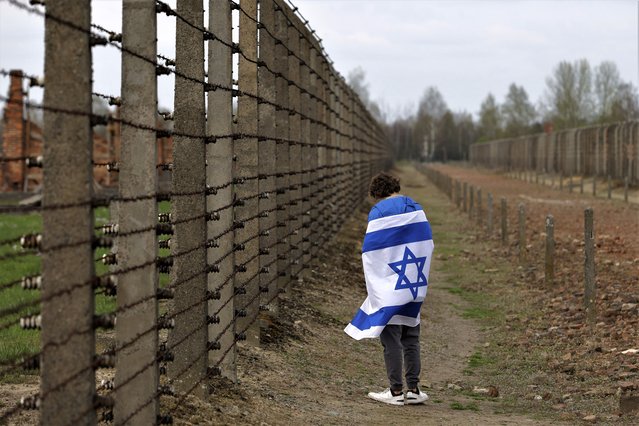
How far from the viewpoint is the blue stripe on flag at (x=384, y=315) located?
7.23 m

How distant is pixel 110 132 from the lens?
34.5 metres

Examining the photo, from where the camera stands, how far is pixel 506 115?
163875mm

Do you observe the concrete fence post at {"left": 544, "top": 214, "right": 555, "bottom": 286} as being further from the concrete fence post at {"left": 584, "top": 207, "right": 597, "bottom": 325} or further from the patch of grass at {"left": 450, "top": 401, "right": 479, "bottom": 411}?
the patch of grass at {"left": 450, "top": 401, "right": 479, "bottom": 411}

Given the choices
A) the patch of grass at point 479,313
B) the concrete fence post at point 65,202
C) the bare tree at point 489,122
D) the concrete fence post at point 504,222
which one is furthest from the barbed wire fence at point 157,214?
the bare tree at point 489,122

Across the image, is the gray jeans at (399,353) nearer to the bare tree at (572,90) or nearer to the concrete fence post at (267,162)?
the concrete fence post at (267,162)

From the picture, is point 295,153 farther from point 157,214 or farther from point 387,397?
point 157,214

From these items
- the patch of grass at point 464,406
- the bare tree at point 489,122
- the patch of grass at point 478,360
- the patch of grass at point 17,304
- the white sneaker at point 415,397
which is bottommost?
the patch of grass at point 478,360

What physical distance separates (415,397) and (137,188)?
3.52m

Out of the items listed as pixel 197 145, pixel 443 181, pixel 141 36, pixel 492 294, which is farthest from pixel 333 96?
pixel 443 181

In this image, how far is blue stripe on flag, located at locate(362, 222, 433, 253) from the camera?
7.25m

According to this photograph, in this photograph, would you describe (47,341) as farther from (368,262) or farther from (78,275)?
(368,262)

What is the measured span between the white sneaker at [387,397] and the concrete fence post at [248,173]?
1.04 metres

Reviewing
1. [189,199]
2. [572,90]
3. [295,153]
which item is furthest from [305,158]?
[572,90]

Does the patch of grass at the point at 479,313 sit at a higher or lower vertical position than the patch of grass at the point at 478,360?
higher
